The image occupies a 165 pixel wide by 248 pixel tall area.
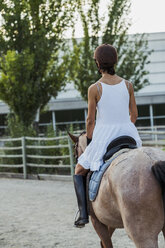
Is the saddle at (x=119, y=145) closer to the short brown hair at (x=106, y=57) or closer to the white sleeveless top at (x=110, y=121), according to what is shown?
the white sleeveless top at (x=110, y=121)

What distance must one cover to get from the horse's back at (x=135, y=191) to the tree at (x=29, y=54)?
1554 cm

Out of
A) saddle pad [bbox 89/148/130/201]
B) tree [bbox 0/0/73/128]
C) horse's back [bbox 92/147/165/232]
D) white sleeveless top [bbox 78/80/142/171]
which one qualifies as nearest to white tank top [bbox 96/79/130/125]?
white sleeveless top [bbox 78/80/142/171]

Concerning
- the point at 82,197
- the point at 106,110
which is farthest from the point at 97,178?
the point at 106,110

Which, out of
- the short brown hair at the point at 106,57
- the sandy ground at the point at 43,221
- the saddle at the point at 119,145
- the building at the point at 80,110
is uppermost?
the short brown hair at the point at 106,57

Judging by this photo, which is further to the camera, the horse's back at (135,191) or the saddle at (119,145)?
the saddle at (119,145)

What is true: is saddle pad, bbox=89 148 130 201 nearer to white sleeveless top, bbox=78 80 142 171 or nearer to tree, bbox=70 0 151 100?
white sleeveless top, bbox=78 80 142 171

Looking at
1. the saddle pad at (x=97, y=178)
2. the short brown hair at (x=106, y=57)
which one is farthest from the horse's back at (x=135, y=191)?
the short brown hair at (x=106, y=57)

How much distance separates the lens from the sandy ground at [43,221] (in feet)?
21.6

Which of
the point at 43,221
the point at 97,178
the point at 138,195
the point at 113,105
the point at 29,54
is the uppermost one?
the point at 113,105

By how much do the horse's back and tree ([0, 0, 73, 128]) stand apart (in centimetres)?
1554

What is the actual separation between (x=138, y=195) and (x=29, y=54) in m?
16.9

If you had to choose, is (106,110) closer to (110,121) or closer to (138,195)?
(110,121)

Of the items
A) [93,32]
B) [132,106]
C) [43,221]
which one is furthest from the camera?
[93,32]

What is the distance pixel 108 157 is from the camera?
14.3ft
